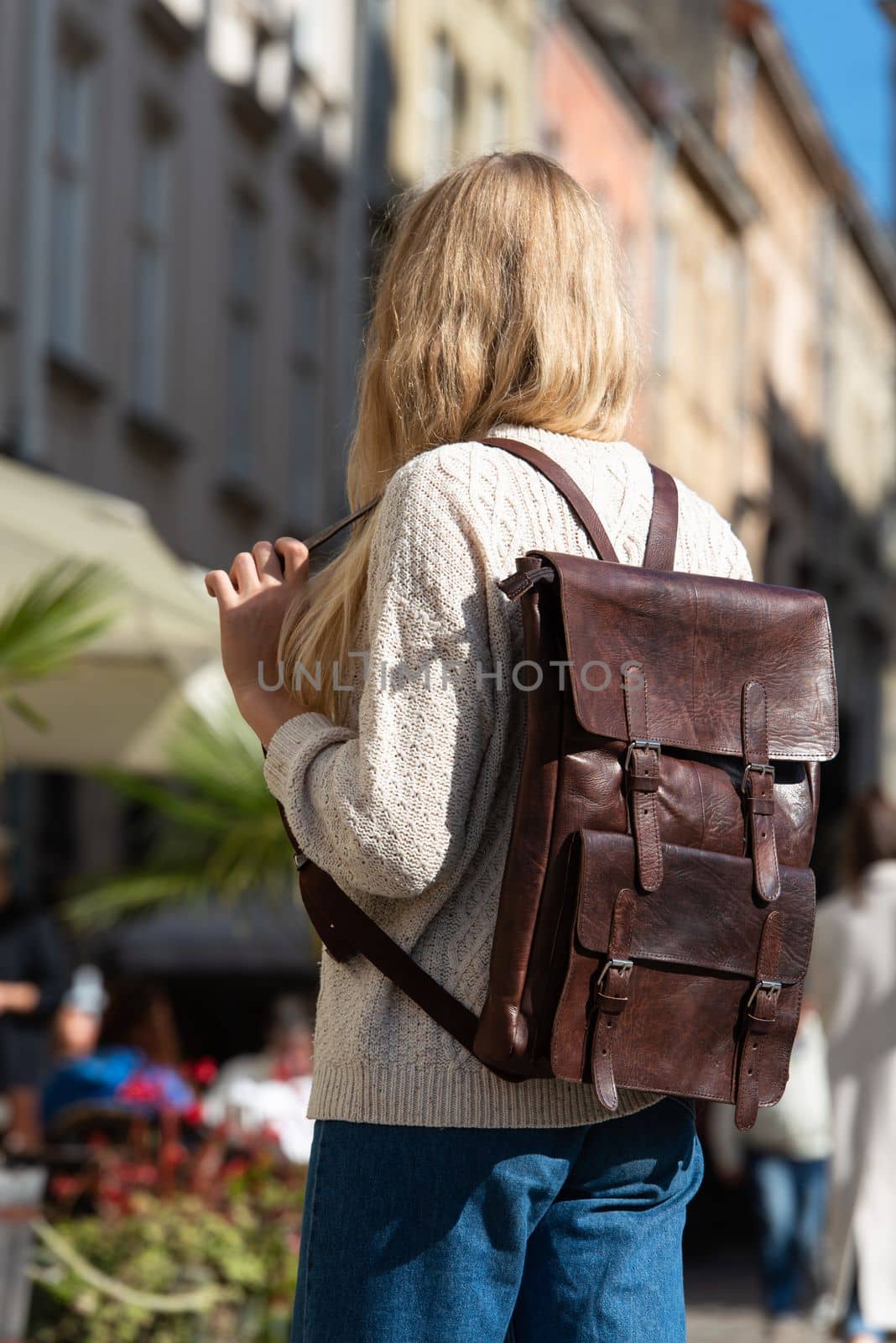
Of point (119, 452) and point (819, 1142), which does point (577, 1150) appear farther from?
point (119, 452)

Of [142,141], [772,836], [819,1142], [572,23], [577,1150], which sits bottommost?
[819,1142]

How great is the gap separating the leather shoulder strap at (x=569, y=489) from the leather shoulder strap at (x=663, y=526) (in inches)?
2.1

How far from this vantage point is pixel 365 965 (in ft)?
7.39

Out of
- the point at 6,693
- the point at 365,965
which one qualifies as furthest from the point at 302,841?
the point at 6,693

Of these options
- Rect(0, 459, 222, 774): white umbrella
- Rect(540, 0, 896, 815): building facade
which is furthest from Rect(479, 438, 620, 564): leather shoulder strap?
Rect(540, 0, 896, 815): building facade

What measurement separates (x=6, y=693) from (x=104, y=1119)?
178 centimetres

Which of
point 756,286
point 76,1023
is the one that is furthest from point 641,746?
point 756,286

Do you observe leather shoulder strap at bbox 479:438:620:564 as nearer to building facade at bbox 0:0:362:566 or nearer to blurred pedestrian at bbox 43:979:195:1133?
blurred pedestrian at bbox 43:979:195:1133

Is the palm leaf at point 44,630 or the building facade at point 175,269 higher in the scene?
the building facade at point 175,269

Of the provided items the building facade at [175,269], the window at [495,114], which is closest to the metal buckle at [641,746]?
the building facade at [175,269]

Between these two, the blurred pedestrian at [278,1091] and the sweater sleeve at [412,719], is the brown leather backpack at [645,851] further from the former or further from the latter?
the blurred pedestrian at [278,1091]

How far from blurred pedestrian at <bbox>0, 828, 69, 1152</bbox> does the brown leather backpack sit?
6.01m

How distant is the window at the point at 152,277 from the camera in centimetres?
1608

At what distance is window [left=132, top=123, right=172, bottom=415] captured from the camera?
16.1 m
